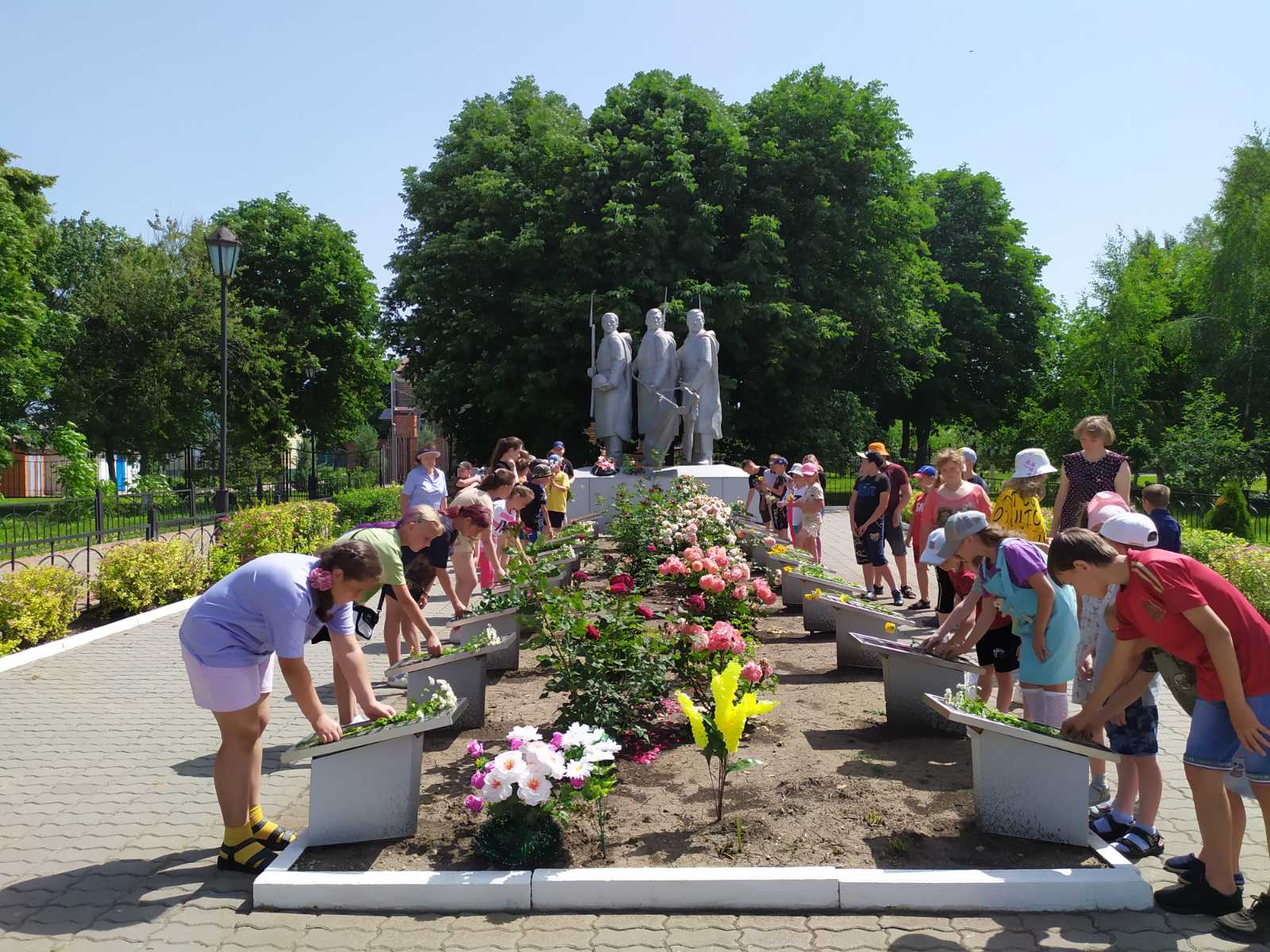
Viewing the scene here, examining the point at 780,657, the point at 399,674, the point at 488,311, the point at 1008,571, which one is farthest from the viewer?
the point at 488,311

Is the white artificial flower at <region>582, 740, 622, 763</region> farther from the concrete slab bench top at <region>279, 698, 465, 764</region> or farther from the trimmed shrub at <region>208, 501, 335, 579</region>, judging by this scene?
the trimmed shrub at <region>208, 501, 335, 579</region>

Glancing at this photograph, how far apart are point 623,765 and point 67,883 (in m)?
A: 2.35

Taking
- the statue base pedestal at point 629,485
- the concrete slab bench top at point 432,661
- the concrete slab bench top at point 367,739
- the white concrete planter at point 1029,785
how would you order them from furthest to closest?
1. the statue base pedestal at point 629,485
2. the concrete slab bench top at point 432,661
3. the white concrete planter at point 1029,785
4. the concrete slab bench top at point 367,739


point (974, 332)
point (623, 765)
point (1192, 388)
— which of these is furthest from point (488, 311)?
point (1192, 388)

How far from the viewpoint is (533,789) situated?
11.8ft

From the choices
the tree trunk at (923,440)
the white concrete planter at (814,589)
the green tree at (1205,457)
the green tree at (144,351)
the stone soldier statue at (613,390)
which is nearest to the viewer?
the white concrete planter at (814,589)

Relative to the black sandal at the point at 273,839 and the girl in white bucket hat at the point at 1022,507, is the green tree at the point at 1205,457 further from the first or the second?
the black sandal at the point at 273,839

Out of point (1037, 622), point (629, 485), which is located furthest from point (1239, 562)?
point (629, 485)

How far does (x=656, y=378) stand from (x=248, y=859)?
14.0 m

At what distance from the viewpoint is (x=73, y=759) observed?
5434 mm

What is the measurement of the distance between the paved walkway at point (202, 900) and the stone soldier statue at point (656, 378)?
12.2m

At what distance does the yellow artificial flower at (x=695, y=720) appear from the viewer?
386 cm

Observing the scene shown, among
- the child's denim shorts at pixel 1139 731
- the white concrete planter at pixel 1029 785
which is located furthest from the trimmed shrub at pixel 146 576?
the child's denim shorts at pixel 1139 731

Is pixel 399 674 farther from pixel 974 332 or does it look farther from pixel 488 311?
pixel 974 332
